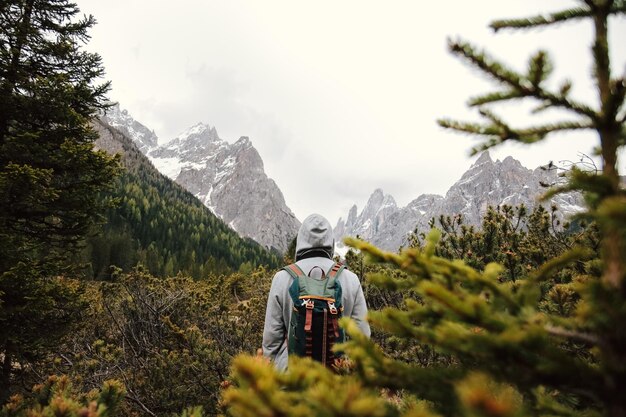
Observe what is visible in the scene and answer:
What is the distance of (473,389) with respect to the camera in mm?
639

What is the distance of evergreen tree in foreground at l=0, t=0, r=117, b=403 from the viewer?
18.1 ft

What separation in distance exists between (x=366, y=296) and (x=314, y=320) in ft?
17.6

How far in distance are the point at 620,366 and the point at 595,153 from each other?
663 mm

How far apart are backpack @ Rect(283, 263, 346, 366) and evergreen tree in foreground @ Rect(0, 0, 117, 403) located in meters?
4.67

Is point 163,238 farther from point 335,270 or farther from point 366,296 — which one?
point 335,270

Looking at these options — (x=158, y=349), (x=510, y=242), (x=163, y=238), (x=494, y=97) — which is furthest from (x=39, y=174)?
(x=163, y=238)

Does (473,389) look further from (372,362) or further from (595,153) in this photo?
(595,153)

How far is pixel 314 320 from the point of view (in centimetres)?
272

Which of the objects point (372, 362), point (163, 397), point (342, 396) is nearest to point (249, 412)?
point (342, 396)

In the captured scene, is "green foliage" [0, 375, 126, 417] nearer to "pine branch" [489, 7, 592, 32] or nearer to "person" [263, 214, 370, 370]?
"person" [263, 214, 370, 370]

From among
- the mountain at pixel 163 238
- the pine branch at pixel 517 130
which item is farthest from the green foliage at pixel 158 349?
the mountain at pixel 163 238

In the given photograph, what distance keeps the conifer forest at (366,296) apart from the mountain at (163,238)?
153 ft

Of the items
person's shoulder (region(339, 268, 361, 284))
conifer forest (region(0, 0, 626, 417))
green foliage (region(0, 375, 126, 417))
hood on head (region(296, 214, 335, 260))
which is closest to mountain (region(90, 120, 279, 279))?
conifer forest (region(0, 0, 626, 417))

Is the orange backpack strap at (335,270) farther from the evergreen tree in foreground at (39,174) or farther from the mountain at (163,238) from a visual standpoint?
the mountain at (163,238)
